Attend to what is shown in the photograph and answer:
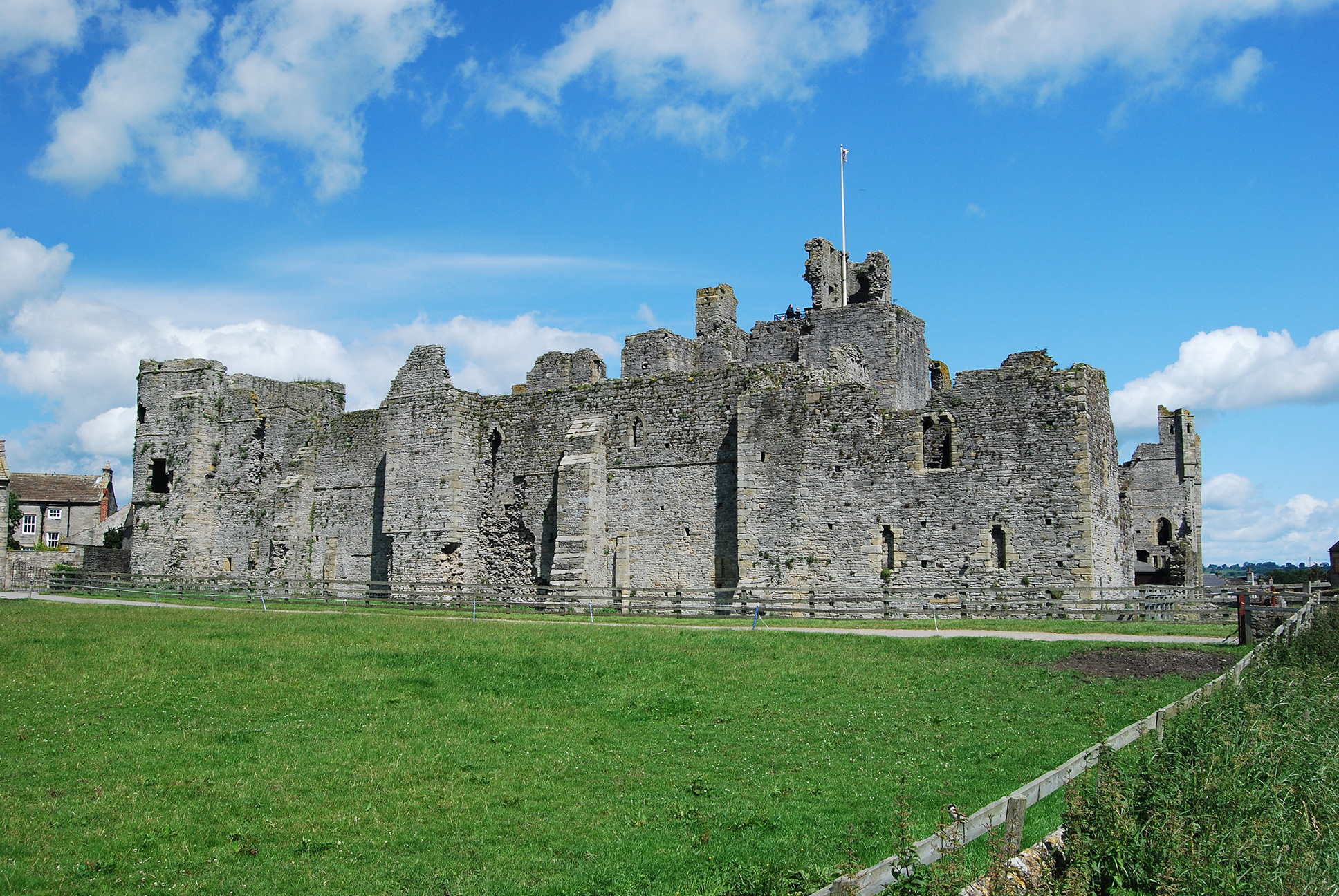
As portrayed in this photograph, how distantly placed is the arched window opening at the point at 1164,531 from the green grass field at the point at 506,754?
38005mm

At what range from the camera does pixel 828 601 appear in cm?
2819

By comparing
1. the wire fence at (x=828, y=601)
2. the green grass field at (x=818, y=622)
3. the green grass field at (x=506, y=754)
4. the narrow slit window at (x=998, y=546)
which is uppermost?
the narrow slit window at (x=998, y=546)

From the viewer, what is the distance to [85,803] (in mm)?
11734

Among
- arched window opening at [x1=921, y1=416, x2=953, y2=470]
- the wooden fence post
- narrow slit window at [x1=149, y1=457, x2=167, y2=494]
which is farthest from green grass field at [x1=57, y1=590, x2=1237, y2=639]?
the wooden fence post

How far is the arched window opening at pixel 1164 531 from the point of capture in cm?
5394

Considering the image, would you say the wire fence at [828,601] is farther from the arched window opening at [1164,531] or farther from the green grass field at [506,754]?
the arched window opening at [1164,531]

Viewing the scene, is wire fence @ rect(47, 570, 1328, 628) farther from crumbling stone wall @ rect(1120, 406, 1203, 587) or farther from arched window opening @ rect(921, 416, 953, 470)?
crumbling stone wall @ rect(1120, 406, 1203, 587)

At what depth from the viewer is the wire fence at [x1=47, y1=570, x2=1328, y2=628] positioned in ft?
86.5

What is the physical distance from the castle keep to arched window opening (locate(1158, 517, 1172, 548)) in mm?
4615

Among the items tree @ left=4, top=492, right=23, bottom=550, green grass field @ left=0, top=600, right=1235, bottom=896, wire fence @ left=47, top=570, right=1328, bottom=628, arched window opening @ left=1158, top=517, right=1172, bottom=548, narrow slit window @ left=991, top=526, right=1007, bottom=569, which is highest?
Answer: tree @ left=4, top=492, right=23, bottom=550

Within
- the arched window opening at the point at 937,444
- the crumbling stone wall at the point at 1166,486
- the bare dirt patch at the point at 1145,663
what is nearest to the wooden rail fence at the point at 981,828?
the bare dirt patch at the point at 1145,663

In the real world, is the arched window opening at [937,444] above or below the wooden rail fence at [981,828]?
above

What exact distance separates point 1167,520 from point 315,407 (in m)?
44.4

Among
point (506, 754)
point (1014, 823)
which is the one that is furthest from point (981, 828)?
point (506, 754)
